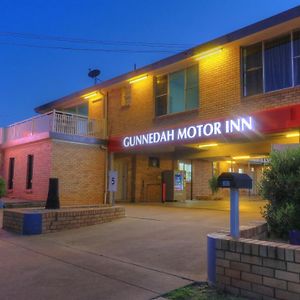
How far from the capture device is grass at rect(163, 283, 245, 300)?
465 centimetres

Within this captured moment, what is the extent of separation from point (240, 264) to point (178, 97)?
1307cm

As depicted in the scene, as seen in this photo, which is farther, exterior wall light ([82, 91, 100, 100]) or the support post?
exterior wall light ([82, 91, 100, 100])

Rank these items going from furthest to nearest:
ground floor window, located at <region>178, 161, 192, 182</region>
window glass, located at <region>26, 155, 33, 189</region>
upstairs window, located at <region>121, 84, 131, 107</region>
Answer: ground floor window, located at <region>178, 161, 192, 182</region> < upstairs window, located at <region>121, 84, 131, 107</region> < window glass, located at <region>26, 155, 33, 189</region>

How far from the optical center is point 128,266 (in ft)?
20.6

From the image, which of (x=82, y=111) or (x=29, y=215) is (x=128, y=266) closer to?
(x=29, y=215)

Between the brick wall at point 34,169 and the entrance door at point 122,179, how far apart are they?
193 inches

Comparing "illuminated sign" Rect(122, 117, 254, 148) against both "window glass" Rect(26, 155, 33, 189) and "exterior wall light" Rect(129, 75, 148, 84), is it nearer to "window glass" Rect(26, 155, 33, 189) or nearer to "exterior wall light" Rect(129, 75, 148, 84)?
"exterior wall light" Rect(129, 75, 148, 84)

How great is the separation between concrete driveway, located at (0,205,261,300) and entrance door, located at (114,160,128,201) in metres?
11.1

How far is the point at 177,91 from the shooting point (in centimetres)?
1723

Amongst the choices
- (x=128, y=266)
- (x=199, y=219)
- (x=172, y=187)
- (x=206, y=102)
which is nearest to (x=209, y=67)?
(x=206, y=102)

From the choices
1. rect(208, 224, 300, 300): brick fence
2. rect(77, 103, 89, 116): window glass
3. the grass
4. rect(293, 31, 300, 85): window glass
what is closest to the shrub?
rect(208, 224, 300, 300): brick fence

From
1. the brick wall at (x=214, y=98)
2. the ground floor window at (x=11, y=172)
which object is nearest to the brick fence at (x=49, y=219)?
the brick wall at (x=214, y=98)

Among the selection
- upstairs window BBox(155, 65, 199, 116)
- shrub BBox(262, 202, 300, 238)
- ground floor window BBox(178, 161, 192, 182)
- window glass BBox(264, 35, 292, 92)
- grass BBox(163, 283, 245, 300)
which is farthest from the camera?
ground floor window BBox(178, 161, 192, 182)

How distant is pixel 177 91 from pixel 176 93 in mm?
100
